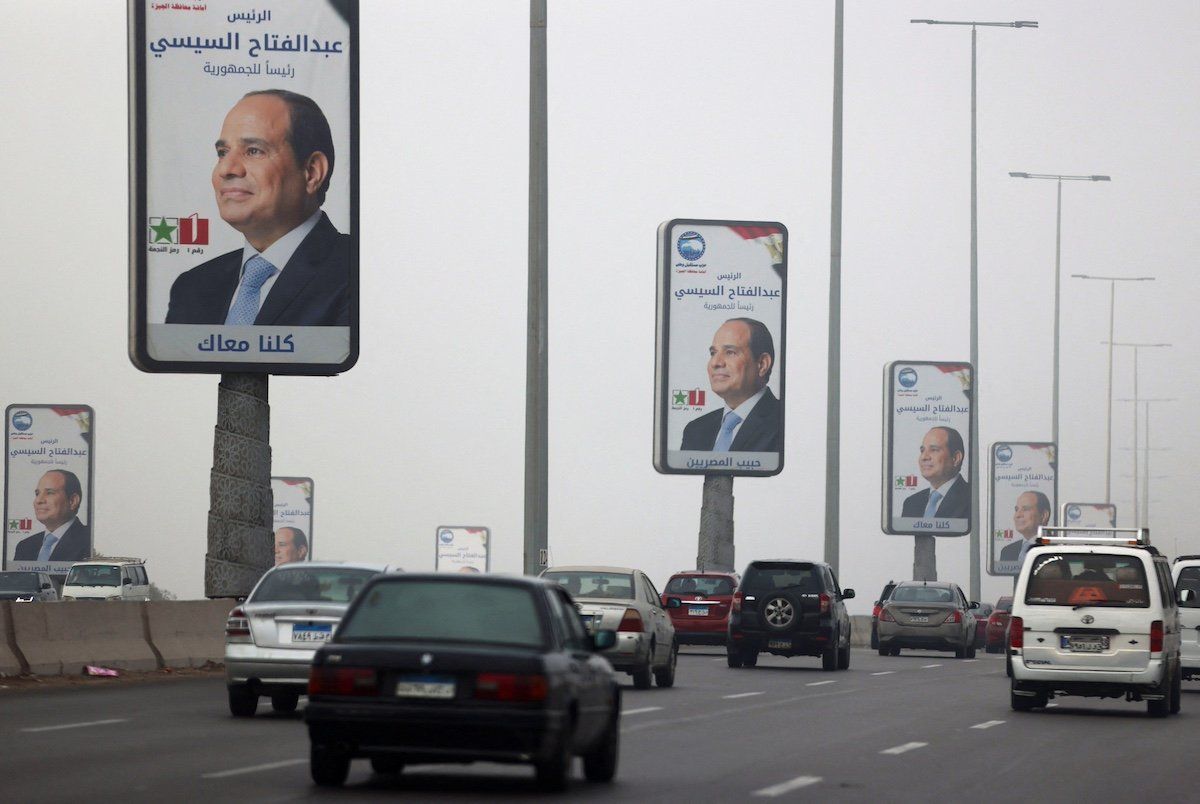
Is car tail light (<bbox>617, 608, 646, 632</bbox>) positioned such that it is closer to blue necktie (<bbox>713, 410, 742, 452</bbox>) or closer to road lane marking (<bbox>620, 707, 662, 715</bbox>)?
road lane marking (<bbox>620, 707, 662, 715</bbox>)

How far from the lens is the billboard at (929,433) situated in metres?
70.4

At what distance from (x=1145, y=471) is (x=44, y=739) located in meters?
94.3

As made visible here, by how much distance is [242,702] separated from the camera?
844 inches

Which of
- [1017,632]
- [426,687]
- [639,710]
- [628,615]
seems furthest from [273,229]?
[426,687]

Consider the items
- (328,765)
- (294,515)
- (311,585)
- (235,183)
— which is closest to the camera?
(328,765)

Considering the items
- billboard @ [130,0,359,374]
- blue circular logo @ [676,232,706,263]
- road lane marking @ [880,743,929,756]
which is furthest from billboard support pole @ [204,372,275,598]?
blue circular logo @ [676,232,706,263]

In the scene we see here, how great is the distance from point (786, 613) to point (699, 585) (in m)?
10.1

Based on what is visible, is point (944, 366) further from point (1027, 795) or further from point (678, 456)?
point (1027, 795)

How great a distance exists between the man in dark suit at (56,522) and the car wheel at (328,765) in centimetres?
5301

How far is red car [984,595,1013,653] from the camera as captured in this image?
185ft

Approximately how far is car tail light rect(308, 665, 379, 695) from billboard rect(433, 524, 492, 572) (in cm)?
7550

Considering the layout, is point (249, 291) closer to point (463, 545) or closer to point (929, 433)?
point (929, 433)

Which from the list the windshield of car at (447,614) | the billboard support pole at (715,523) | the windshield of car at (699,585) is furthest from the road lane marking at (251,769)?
the billboard support pole at (715,523)

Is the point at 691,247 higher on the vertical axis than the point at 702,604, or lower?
higher
